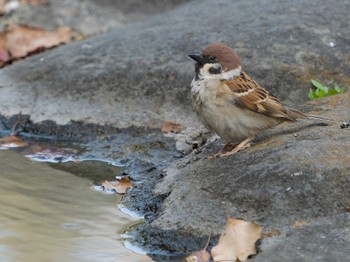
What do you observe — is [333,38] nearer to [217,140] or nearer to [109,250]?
[217,140]

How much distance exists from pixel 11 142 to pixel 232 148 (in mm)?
2117

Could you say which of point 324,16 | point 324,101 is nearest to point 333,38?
point 324,16

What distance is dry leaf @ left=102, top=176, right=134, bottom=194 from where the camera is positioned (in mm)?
5531

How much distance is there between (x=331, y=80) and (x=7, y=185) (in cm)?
296

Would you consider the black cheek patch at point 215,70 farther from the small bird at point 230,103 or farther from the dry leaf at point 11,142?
the dry leaf at point 11,142

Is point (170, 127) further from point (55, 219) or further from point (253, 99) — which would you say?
point (55, 219)

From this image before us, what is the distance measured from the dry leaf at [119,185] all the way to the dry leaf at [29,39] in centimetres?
348

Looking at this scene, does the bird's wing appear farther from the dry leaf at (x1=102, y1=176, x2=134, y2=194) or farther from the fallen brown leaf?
the fallen brown leaf

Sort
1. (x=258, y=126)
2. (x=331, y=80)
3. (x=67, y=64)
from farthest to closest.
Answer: (x=67, y=64), (x=331, y=80), (x=258, y=126)

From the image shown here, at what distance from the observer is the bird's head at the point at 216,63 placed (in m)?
5.21

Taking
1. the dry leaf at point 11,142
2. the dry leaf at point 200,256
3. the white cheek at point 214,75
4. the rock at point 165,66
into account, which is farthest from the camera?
the rock at point 165,66

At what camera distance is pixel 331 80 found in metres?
6.89

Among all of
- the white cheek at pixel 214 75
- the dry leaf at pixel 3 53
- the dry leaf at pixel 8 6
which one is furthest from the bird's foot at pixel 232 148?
the dry leaf at pixel 8 6

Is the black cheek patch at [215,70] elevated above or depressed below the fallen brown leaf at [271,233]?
above
